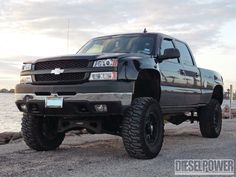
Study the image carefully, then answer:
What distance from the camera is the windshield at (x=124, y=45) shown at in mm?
8789

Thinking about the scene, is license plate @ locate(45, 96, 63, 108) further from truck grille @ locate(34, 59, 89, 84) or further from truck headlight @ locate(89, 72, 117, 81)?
truck headlight @ locate(89, 72, 117, 81)

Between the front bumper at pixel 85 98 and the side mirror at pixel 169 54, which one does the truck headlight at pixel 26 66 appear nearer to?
the front bumper at pixel 85 98

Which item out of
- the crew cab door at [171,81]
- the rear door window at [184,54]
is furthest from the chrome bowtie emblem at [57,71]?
the rear door window at [184,54]

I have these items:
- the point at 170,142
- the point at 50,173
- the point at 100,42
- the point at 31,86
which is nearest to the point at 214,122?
the point at 170,142

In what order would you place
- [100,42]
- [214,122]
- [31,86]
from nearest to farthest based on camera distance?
[31,86] < [100,42] < [214,122]

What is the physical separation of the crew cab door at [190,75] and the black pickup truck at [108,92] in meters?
0.41

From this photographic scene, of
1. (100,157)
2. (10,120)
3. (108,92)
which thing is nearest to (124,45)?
(108,92)

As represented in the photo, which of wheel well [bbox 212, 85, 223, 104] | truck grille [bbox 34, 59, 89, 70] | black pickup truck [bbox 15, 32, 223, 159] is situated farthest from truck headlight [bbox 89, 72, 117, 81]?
wheel well [bbox 212, 85, 223, 104]

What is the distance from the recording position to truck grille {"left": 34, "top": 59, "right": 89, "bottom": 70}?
751 centimetres

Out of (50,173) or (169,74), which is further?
(169,74)

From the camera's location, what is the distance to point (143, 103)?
25.3 feet

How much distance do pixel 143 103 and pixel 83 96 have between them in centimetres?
100

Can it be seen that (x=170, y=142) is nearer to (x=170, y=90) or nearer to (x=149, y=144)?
(x=170, y=90)

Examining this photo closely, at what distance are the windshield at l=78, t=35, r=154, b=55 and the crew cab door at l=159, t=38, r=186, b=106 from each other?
315mm
